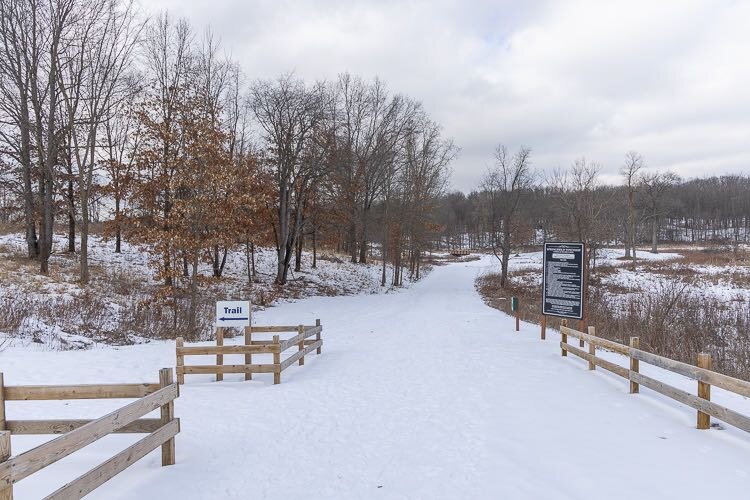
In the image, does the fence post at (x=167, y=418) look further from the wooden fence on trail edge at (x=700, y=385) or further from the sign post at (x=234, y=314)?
the wooden fence on trail edge at (x=700, y=385)

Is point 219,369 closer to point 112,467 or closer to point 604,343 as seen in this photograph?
point 112,467

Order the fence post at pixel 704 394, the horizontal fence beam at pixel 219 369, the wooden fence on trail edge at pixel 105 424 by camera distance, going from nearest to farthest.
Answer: the wooden fence on trail edge at pixel 105 424 → the fence post at pixel 704 394 → the horizontal fence beam at pixel 219 369

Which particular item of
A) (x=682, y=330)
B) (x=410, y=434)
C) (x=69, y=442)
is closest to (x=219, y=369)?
(x=410, y=434)

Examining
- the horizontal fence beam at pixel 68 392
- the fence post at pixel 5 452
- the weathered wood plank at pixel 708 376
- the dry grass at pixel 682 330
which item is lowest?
→ the dry grass at pixel 682 330

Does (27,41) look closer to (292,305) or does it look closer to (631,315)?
(292,305)

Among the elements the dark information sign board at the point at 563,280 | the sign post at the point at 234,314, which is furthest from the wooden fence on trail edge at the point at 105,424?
the dark information sign board at the point at 563,280

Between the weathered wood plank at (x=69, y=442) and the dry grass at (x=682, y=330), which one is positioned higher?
the weathered wood plank at (x=69, y=442)

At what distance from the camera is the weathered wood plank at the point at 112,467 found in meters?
3.48

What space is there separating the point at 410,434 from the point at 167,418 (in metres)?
2.97

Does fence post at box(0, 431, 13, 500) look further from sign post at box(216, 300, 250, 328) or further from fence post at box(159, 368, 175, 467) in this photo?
sign post at box(216, 300, 250, 328)

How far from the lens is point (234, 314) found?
9.88 m

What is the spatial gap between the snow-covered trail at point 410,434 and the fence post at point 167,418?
0.40 ft

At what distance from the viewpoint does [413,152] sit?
133 ft

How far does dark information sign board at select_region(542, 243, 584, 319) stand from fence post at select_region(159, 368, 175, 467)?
978 centimetres
